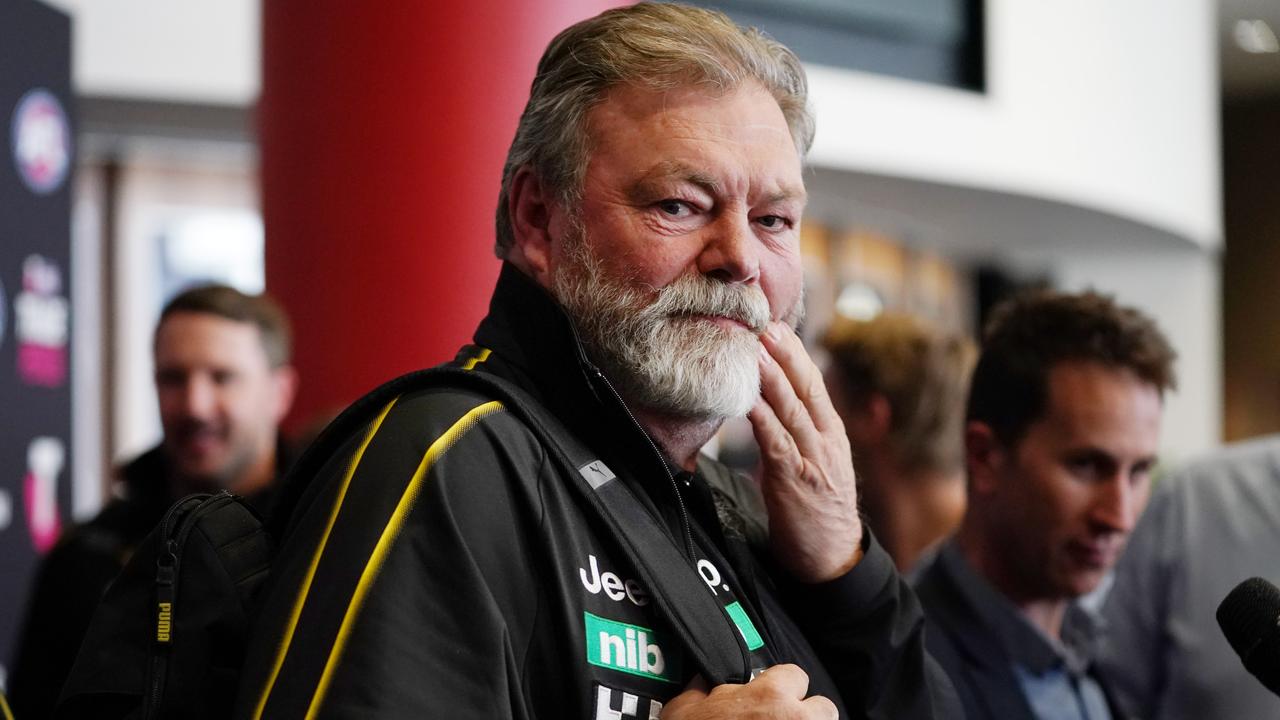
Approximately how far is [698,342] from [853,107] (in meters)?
6.17

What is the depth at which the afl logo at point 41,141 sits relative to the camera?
141 inches

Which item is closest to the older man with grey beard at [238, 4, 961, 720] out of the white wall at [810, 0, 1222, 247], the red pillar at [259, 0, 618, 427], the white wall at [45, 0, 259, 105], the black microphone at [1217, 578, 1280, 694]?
the black microphone at [1217, 578, 1280, 694]

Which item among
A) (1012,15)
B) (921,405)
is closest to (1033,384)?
(921,405)

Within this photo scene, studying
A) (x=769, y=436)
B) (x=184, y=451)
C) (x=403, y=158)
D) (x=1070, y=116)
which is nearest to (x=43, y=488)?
(x=184, y=451)

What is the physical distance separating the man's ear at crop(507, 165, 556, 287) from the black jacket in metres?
0.09

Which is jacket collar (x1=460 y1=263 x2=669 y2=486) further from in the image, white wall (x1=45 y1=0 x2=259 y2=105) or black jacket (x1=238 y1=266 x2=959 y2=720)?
white wall (x1=45 y1=0 x2=259 y2=105)

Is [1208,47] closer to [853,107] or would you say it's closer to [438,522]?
[853,107]

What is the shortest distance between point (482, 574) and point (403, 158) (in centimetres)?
181

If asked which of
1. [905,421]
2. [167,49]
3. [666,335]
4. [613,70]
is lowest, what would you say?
[905,421]

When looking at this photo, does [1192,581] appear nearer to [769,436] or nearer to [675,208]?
[769,436]

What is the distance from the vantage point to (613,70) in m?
1.45

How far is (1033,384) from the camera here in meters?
2.29

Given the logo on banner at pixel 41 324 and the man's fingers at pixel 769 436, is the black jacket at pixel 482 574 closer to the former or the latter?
the man's fingers at pixel 769 436

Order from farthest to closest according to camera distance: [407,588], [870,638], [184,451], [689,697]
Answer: [184,451] → [870,638] → [689,697] → [407,588]
